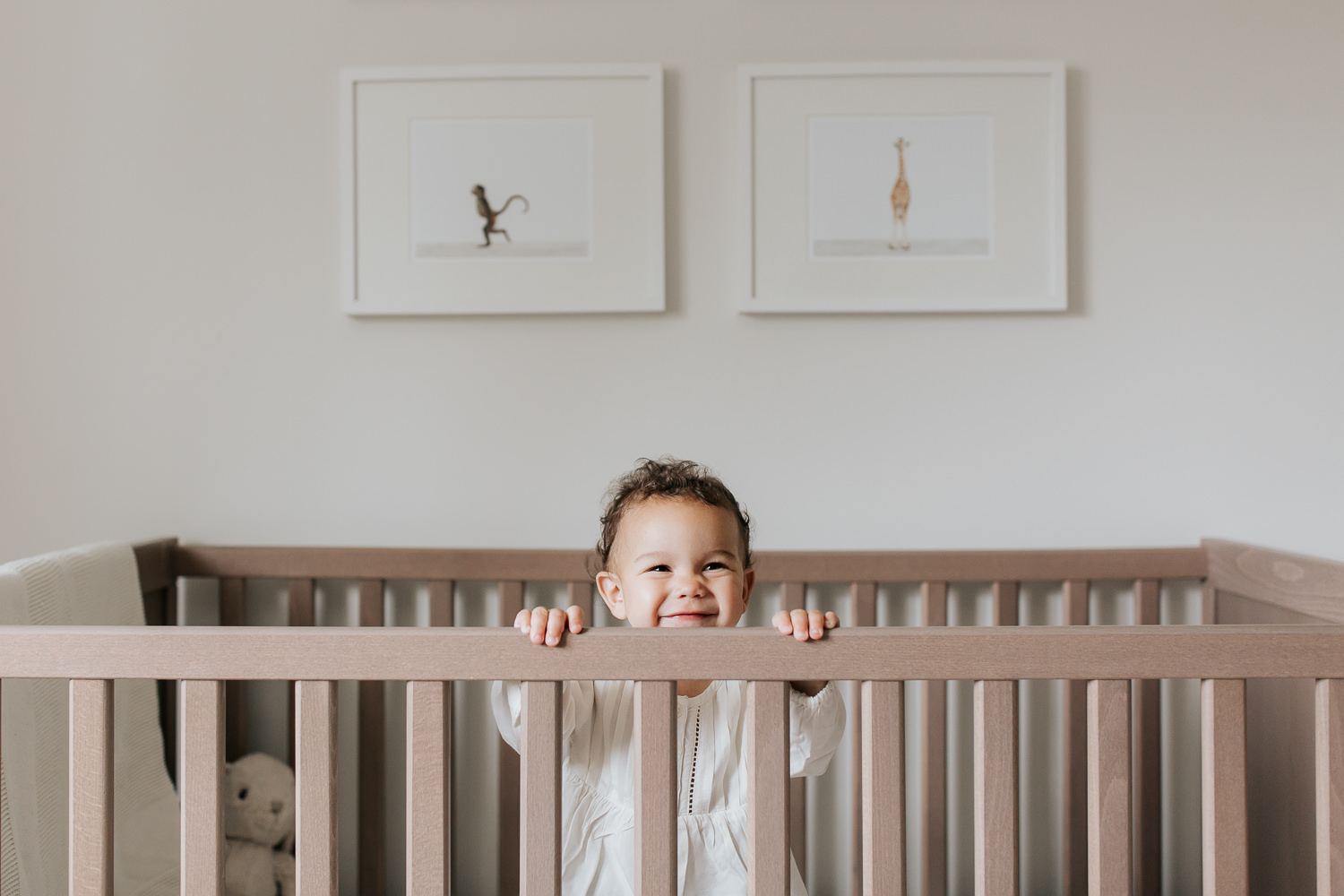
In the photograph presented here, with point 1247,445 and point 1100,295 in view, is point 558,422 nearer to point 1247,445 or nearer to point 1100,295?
point 1100,295

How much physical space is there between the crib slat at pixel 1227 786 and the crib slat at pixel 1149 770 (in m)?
0.64

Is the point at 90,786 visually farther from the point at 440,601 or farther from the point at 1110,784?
the point at 1110,784

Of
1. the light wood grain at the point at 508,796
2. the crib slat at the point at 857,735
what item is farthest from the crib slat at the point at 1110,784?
the light wood grain at the point at 508,796

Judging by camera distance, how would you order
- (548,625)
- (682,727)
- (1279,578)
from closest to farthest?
(548,625)
(682,727)
(1279,578)

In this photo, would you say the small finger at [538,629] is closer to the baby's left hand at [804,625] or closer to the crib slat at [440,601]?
the baby's left hand at [804,625]

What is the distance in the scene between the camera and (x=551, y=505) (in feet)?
4.09

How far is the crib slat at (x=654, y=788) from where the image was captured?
0.60 metres

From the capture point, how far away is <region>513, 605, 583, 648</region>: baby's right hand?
1.94ft

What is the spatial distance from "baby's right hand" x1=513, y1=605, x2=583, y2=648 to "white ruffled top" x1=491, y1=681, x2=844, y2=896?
0.20 m

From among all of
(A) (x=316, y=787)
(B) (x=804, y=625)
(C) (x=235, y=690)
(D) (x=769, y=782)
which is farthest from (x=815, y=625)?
(C) (x=235, y=690)

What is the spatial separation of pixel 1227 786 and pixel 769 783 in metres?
0.32

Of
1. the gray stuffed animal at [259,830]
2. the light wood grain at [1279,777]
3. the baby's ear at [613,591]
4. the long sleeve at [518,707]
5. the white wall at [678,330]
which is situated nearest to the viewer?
the long sleeve at [518,707]

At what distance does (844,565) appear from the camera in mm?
1189

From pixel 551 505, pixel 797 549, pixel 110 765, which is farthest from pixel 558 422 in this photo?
pixel 110 765
